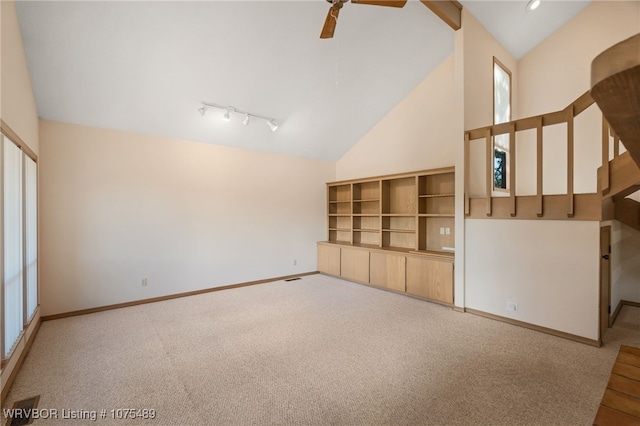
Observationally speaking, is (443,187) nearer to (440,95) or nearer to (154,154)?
(440,95)

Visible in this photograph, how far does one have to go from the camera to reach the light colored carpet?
2.20 meters

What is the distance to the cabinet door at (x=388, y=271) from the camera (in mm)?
5137

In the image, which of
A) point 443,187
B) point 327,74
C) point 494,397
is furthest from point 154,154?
point 494,397

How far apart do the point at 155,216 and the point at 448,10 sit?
539 cm

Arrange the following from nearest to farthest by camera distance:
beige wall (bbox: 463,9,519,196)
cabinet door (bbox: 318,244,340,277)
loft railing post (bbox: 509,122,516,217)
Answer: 1. loft railing post (bbox: 509,122,516,217)
2. beige wall (bbox: 463,9,519,196)
3. cabinet door (bbox: 318,244,340,277)

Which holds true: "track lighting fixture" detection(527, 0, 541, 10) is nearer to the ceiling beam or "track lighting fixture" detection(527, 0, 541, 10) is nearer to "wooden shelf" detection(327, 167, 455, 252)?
the ceiling beam

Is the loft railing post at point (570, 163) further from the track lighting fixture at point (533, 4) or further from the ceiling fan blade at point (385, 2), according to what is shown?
the ceiling fan blade at point (385, 2)

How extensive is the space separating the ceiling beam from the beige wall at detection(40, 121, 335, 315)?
3.70 meters

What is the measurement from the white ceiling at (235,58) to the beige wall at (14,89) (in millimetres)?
199

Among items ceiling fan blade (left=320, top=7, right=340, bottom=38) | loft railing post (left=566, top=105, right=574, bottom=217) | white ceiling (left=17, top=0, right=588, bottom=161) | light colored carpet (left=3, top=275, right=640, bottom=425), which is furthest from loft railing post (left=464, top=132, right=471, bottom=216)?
ceiling fan blade (left=320, top=7, right=340, bottom=38)

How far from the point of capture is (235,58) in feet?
12.6

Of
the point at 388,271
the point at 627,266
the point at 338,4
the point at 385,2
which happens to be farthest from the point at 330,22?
the point at 627,266

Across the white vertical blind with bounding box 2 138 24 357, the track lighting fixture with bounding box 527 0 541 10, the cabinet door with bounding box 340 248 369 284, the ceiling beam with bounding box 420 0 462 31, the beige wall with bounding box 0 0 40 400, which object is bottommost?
the cabinet door with bounding box 340 248 369 284

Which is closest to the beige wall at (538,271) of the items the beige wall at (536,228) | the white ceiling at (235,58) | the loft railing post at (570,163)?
the beige wall at (536,228)
